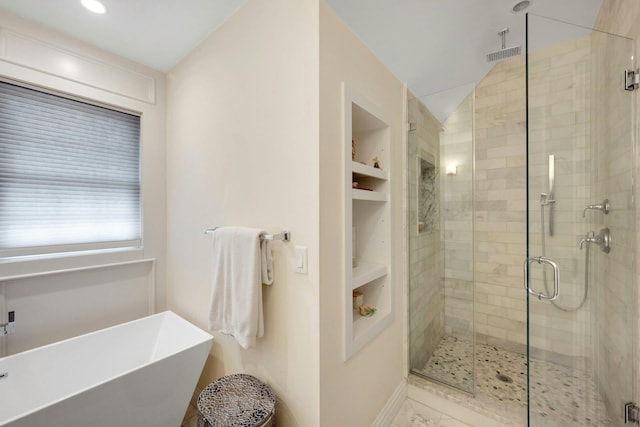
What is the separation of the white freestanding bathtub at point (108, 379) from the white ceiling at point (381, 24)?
202cm

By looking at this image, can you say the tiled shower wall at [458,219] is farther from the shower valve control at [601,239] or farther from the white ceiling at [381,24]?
the shower valve control at [601,239]

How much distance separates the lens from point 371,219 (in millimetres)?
1893

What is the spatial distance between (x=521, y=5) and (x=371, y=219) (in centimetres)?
152

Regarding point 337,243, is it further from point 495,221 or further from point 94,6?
point 495,221

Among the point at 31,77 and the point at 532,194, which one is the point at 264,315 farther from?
the point at 31,77

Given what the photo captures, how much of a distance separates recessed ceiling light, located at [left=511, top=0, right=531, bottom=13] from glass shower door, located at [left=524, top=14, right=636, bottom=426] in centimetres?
35

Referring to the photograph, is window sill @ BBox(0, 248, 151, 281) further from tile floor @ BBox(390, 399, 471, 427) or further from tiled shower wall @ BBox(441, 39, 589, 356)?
tiled shower wall @ BBox(441, 39, 589, 356)

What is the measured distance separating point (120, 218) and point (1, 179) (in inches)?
25.3

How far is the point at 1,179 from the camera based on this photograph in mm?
1550

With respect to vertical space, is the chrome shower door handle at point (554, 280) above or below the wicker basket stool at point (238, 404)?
above

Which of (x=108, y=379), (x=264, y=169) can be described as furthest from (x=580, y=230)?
(x=108, y=379)

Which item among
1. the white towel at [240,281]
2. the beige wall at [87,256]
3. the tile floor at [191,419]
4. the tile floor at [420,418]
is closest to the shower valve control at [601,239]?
the tile floor at [420,418]

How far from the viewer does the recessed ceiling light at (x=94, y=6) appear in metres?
1.47

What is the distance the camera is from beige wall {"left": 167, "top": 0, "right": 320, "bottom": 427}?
1214 mm
